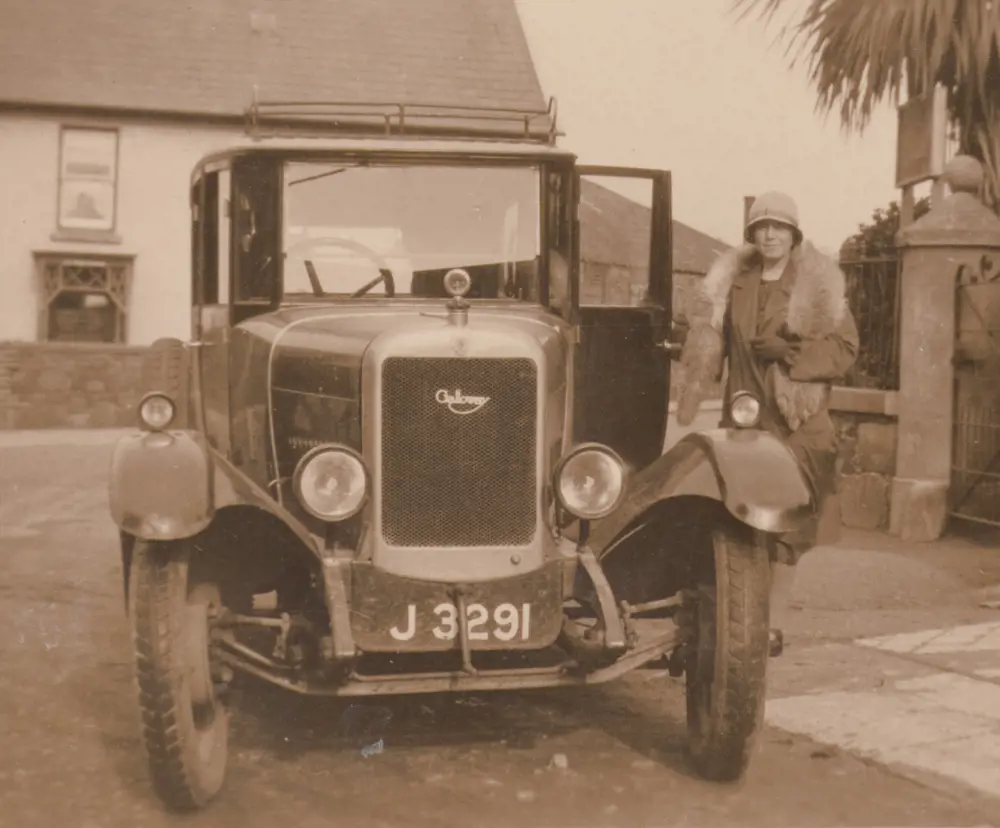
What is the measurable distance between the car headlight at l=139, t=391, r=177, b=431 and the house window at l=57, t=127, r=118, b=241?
63.3 ft

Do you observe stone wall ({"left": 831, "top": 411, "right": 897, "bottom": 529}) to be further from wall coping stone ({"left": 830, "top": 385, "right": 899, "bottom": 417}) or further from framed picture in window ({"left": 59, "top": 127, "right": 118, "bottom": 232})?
framed picture in window ({"left": 59, "top": 127, "right": 118, "bottom": 232})

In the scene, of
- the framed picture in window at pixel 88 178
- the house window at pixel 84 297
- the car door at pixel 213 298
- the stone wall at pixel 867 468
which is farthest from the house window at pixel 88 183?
the car door at pixel 213 298

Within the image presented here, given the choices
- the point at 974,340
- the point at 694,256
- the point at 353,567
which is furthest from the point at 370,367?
the point at 694,256

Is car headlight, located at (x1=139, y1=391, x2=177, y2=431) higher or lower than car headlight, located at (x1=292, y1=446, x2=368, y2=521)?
below

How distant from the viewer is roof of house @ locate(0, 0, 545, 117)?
22.8 metres

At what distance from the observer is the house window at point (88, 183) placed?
22.8m

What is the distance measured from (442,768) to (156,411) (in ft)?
4.75

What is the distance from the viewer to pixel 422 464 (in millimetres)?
4180

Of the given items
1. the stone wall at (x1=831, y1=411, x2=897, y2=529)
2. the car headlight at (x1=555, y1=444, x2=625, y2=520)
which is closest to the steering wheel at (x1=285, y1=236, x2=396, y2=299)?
the car headlight at (x1=555, y1=444, x2=625, y2=520)

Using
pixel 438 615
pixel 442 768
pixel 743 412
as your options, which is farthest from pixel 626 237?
pixel 438 615

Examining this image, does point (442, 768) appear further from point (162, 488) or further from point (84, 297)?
point (84, 297)

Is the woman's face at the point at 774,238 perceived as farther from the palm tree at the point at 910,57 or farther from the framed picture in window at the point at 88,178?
the framed picture in window at the point at 88,178

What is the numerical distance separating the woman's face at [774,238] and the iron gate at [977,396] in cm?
346

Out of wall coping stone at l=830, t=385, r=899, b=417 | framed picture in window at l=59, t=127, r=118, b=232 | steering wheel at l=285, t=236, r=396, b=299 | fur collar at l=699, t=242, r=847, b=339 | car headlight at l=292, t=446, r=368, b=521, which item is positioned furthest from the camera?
framed picture in window at l=59, t=127, r=118, b=232
